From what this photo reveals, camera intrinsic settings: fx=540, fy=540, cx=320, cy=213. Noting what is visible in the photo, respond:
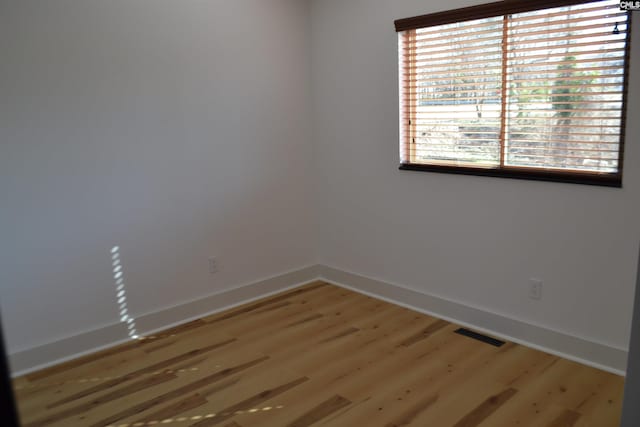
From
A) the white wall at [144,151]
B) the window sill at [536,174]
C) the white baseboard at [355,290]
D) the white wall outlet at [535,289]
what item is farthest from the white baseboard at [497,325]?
the window sill at [536,174]

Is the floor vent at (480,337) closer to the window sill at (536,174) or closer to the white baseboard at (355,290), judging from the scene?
the white baseboard at (355,290)

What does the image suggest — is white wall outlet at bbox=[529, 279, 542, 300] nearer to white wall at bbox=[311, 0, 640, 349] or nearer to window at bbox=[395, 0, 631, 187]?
white wall at bbox=[311, 0, 640, 349]

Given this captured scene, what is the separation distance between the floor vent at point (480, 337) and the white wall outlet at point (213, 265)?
68.5 inches

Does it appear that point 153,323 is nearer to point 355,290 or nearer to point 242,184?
point 242,184

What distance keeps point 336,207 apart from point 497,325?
1.57 metres

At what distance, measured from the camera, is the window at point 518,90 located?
9.12 ft

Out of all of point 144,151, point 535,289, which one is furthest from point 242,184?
point 535,289

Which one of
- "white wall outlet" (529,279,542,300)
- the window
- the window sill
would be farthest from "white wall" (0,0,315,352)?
"white wall outlet" (529,279,542,300)

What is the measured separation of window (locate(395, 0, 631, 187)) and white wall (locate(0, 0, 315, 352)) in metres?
1.03

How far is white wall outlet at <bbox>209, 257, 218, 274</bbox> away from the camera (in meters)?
3.89

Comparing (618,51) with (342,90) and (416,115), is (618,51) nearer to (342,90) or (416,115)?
(416,115)

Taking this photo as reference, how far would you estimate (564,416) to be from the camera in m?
2.51

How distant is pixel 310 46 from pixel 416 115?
1.14 metres

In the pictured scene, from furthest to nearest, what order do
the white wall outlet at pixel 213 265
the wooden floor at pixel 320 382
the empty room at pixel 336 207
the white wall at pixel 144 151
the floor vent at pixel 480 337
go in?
the white wall outlet at pixel 213 265
the floor vent at pixel 480 337
the white wall at pixel 144 151
the empty room at pixel 336 207
the wooden floor at pixel 320 382
